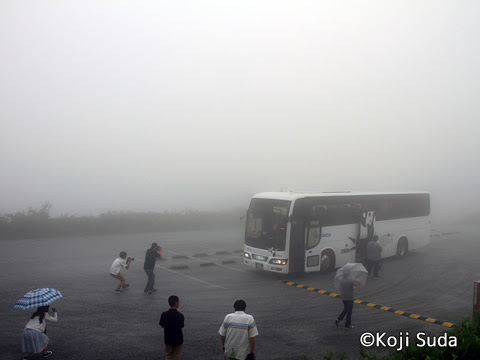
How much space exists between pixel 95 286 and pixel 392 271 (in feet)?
39.9

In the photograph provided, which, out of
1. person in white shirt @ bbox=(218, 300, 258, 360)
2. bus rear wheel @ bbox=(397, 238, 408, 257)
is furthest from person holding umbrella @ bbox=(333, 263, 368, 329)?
bus rear wheel @ bbox=(397, 238, 408, 257)

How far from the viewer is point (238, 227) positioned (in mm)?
36000

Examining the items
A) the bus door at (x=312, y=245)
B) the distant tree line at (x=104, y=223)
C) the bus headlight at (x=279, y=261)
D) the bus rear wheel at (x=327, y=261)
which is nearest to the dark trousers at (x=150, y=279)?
the bus headlight at (x=279, y=261)

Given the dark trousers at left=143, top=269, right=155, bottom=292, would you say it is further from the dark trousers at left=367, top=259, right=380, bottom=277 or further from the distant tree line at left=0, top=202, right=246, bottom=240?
the distant tree line at left=0, top=202, right=246, bottom=240

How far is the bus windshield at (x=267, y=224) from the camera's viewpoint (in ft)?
49.7

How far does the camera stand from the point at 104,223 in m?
28.8

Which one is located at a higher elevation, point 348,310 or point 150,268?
point 150,268

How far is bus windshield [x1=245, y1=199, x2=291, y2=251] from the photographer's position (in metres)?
15.2

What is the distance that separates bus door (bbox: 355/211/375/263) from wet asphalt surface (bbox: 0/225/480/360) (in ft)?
4.94

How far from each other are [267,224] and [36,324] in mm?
9440

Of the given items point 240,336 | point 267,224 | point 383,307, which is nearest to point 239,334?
point 240,336

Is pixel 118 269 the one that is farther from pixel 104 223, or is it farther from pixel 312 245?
pixel 104 223

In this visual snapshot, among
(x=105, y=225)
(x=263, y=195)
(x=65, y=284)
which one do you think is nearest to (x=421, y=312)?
(x=263, y=195)

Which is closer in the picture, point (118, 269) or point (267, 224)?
point (118, 269)
